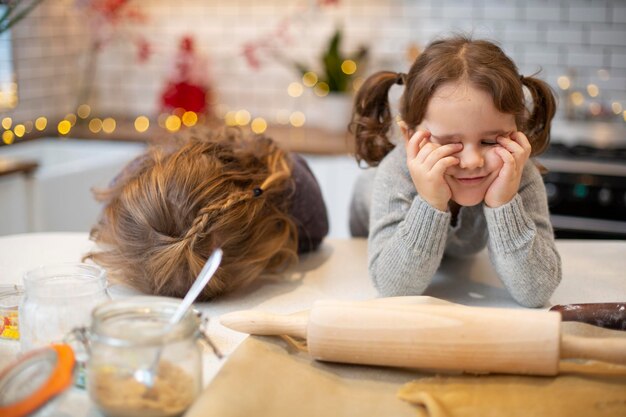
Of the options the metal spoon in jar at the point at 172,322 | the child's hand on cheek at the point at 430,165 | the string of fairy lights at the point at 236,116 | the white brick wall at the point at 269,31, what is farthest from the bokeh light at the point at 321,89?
the metal spoon in jar at the point at 172,322

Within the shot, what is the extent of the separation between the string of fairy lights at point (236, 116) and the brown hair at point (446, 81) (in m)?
Answer: 1.18

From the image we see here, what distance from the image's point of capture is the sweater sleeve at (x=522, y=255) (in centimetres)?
110

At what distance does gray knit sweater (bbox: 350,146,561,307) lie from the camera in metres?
1.11

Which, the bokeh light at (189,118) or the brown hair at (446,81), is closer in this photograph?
the brown hair at (446,81)

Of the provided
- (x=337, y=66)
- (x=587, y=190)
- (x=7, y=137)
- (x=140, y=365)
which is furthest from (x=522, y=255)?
(x=7, y=137)

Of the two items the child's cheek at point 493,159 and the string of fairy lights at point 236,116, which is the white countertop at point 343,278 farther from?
the string of fairy lights at point 236,116

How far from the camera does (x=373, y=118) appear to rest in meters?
1.36

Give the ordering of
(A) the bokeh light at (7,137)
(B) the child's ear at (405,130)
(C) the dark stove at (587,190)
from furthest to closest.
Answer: (A) the bokeh light at (7,137) → (C) the dark stove at (587,190) → (B) the child's ear at (405,130)

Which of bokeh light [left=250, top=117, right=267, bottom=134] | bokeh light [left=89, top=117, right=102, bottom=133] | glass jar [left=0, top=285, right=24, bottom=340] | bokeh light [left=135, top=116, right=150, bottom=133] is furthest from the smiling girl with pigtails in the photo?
bokeh light [left=89, top=117, right=102, bottom=133]

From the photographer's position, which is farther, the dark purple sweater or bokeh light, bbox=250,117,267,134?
bokeh light, bbox=250,117,267,134

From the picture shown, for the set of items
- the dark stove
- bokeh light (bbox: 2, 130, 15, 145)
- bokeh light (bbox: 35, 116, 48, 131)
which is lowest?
the dark stove

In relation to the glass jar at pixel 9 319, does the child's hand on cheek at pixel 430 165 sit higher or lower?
higher

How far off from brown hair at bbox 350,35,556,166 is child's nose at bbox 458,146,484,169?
7 cm

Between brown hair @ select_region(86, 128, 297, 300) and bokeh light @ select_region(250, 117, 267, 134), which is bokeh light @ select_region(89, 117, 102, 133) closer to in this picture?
bokeh light @ select_region(250, 117, 267, 134)
